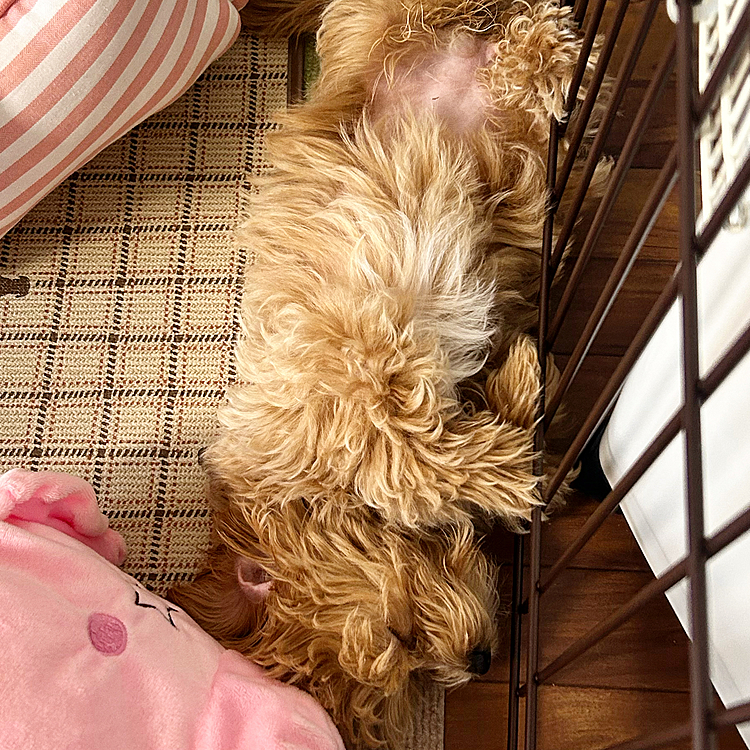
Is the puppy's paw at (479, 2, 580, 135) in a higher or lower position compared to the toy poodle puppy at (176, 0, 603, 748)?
higher

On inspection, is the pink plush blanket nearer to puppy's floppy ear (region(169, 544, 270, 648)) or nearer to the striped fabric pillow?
puppy's floppy ear (region(169, 544, 270, 648))

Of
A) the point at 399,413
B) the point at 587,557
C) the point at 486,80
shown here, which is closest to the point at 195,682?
the point at 399,413

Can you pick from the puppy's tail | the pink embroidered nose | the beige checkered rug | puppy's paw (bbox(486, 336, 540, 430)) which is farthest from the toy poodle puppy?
the puppy's tail

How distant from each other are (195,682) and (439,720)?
401 mm

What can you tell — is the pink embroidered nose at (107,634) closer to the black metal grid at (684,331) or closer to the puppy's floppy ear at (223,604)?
the puppy's floppy ear at (223,604)

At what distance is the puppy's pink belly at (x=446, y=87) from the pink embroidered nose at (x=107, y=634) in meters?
0.76

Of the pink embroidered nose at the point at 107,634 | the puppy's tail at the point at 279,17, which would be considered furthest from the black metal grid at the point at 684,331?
the puppy's tail at the point at 279,17

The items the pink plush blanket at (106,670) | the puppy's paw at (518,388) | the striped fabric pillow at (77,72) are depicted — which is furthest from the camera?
the striped fabric pillow at (77,72)

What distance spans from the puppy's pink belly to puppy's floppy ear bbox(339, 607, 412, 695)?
26.6 inches

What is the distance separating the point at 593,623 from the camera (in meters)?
1.18

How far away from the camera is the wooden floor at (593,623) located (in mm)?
1151

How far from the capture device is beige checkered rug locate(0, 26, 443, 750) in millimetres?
1283

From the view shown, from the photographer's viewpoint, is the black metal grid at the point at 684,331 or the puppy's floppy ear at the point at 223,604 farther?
the puppy's floppy ear at the point at 223,604

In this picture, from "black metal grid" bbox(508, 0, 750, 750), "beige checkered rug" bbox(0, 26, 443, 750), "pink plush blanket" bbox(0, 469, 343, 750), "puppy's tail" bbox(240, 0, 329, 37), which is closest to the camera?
"black metal grid" bbox(508, 0, 750, 750)
